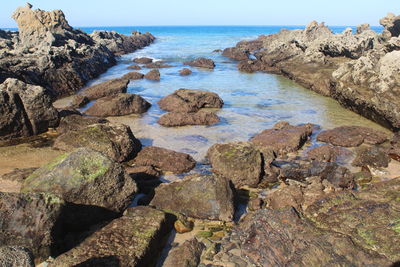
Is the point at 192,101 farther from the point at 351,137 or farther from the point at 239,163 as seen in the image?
the point at 239,163

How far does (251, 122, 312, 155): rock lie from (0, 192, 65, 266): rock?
7.38 m

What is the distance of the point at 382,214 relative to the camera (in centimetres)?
673

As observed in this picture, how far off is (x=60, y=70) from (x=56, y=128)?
1157cm

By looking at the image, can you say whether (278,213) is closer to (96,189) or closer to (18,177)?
(96,189)

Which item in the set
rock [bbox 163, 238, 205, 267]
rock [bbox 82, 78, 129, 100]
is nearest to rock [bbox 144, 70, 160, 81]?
rock [bbox 82, 78, 129, 100]

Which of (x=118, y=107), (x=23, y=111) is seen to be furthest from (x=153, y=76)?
(x=23, y=111)

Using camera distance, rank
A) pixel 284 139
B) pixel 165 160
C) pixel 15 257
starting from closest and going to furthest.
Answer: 1. pixel 15 257
2. pixel 165 160
3. pixel 284 139

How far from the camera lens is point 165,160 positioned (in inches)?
409

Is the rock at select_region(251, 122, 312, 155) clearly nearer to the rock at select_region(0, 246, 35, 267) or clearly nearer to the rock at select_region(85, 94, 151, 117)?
the rock at select_region(85, 94, 151, 117)

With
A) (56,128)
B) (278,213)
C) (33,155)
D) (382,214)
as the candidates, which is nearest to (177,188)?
(278,213)

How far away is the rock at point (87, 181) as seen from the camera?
6977mm

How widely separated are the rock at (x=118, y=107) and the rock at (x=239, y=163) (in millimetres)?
7692

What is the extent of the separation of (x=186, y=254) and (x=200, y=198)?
172cm

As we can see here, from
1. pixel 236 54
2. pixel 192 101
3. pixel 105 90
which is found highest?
pixel 192 101
